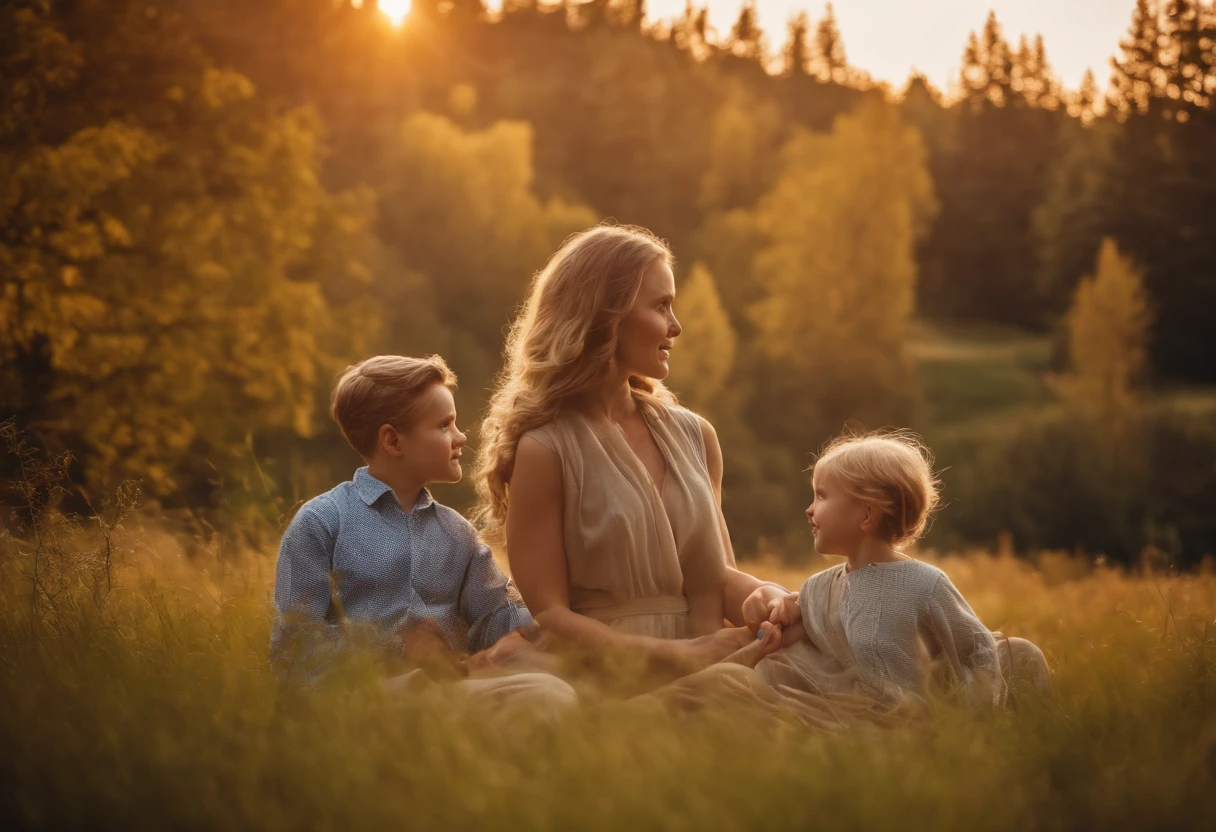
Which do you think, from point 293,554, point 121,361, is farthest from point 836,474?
point 121,361

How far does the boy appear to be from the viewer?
11.7 ft

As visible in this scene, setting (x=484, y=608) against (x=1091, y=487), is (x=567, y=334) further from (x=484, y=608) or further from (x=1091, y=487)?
(x=1091, y=487)

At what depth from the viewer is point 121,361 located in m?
11.2

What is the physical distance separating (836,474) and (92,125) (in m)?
10.3

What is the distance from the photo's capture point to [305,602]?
3.50 meters

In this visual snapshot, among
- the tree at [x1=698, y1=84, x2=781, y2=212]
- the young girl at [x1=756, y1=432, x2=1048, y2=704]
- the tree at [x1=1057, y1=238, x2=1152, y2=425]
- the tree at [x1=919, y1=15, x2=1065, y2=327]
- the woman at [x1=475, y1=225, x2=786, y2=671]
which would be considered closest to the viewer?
the young girl at [x1=756, y1=432, x2=1048, y2=704]

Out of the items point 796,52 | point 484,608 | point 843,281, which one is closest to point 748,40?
point 796,52

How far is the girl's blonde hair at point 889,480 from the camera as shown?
11.6ft

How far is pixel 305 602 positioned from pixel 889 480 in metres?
1.90

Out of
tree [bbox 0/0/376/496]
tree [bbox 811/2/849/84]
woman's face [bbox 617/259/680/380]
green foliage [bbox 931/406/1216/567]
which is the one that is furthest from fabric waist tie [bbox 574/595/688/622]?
tree [bbox 811/2/849/84]

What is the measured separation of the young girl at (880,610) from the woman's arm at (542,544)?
0.27m

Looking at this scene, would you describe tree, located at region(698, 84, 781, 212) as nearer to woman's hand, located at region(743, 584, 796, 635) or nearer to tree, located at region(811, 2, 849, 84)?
tree, located at region(811, 2, 849, 84)

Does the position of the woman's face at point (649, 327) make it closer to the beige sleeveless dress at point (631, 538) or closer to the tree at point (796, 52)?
the beige sleeveless dress at point (631, 538)

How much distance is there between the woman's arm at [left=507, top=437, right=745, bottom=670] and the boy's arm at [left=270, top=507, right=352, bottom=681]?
Result: 24.5 inches
